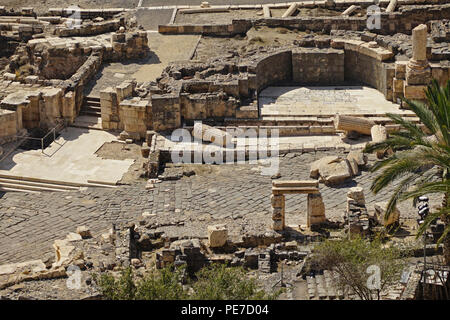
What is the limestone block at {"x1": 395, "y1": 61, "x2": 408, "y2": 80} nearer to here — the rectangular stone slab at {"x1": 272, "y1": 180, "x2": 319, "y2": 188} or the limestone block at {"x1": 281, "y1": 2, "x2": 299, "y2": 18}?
the limestone block at {"x1": 281, "y1": 2, "x2": 299, "y2": 18}

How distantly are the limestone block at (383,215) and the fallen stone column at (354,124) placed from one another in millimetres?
7700

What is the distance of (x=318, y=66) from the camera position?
183 ft

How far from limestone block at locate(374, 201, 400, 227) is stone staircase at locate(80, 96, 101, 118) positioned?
1606cm

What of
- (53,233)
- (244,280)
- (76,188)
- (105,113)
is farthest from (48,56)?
(244,280)

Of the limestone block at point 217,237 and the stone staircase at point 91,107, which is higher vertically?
the stone staircase at point 91,107

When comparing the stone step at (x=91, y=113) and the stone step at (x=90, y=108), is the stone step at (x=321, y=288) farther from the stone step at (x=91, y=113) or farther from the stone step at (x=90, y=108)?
the stone step at (x=90, y=108)

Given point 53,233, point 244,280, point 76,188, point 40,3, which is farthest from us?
point 40,3

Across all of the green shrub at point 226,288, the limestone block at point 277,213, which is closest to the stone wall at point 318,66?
the limestone block at point 277,213

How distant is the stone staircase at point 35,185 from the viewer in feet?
158

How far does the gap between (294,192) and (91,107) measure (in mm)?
15220

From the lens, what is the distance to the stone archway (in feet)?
137

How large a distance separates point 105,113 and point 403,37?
1372 centimetres

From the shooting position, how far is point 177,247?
4019cm

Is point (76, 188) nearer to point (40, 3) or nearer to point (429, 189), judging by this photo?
point (429, 189)
